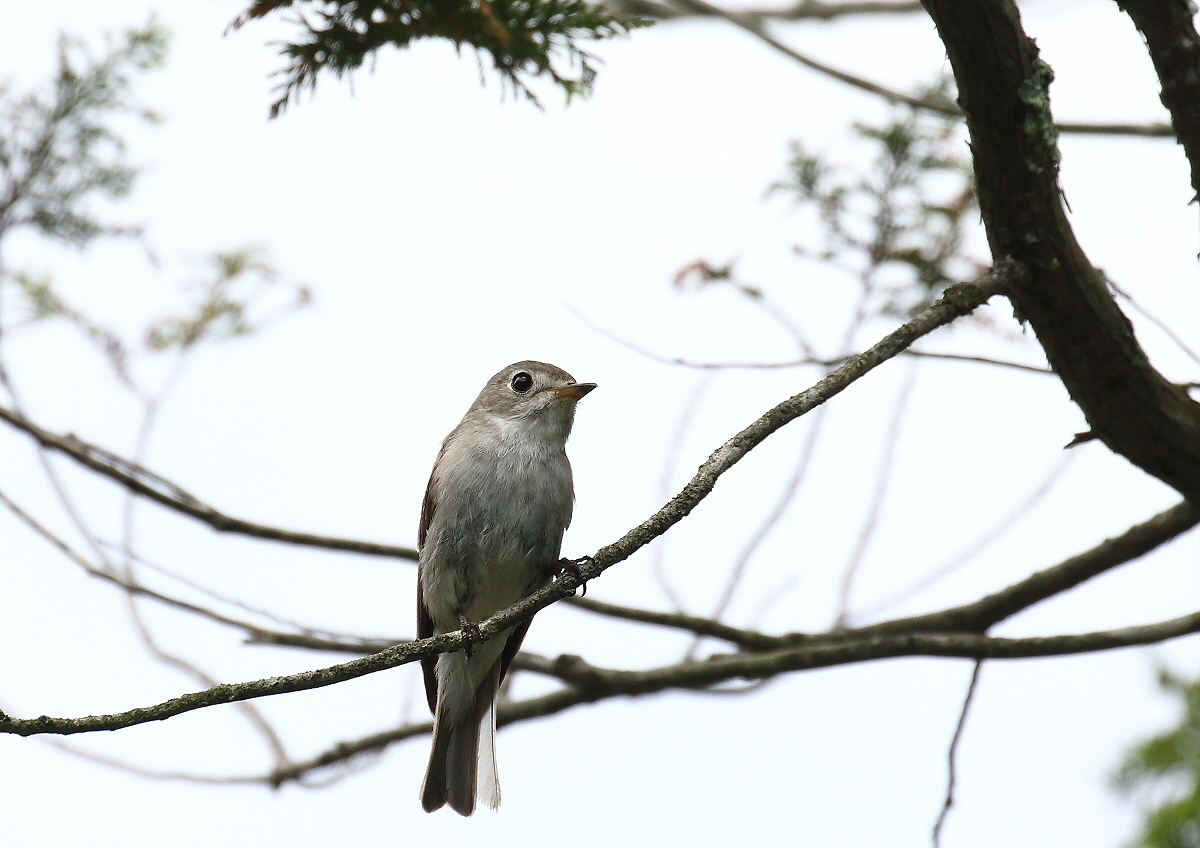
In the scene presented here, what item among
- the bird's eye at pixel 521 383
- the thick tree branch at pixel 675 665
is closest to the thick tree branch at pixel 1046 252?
the thick tree branch at pixel 675 665

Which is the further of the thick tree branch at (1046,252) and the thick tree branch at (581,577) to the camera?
the thick tree branch at (1046,252)

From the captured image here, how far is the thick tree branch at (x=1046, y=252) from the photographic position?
340 centimetres

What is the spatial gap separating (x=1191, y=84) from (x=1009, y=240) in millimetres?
692

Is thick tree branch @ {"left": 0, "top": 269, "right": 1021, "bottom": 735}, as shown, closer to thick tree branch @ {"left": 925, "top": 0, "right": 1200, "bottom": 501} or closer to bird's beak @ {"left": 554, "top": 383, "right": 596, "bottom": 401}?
thick tree branch @ {"left": 925, "top": 0, "right": 1200, "bottom": 501}

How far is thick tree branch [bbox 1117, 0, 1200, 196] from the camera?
3.49m

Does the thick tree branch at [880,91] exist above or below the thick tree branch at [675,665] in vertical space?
above

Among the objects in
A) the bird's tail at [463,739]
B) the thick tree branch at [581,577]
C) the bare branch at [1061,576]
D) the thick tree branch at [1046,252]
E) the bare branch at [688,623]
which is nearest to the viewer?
the thick tree branch at [581,577]

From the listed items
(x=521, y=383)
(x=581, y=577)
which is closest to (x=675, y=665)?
(x=521, y=383)

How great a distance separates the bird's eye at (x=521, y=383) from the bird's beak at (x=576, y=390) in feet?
1.58

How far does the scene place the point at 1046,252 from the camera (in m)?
3.67

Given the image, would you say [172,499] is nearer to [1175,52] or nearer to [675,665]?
[675,665]

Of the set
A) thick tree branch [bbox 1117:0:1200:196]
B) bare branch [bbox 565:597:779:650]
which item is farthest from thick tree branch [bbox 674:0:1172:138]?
bare branch [bbox 565:597:779:650]

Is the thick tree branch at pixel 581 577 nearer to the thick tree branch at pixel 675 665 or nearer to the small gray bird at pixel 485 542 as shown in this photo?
the thick tree branch at pixel 675 665

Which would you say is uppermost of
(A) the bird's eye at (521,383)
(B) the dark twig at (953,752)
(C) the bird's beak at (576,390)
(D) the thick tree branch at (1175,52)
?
(A) the bird's eye at (521,383)
